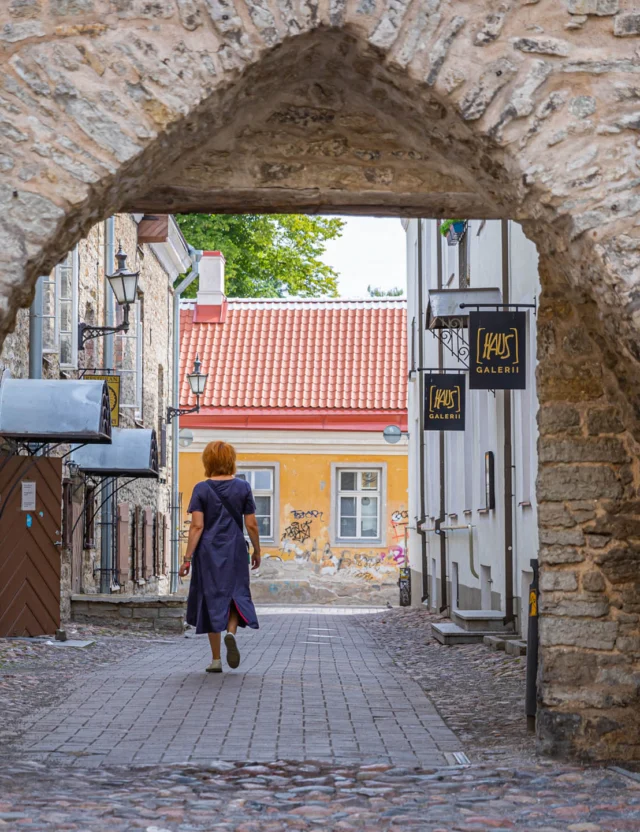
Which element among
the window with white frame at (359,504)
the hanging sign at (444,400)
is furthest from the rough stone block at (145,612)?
the window with white frame at (359,504)

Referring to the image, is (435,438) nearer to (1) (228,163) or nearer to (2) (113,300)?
(2) (113,300)

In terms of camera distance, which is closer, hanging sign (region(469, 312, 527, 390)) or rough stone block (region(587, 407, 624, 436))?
rough stone block (region(587, 407, 624, 436))

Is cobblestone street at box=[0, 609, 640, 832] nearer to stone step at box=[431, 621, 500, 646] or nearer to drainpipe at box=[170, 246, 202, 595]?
stone step at box=[431, 621, 500, 646]

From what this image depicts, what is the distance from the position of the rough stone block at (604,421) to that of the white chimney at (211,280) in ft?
80.6

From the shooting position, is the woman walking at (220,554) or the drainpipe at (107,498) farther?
the drainpipe at (107,498)

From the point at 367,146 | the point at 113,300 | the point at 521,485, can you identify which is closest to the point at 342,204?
the point at 367,146

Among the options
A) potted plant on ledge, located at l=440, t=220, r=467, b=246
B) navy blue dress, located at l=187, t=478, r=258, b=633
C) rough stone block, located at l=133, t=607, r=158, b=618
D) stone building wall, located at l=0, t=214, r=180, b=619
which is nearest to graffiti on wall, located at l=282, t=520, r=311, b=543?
stone building wall, located at l=0, t=214, r=180, b=619

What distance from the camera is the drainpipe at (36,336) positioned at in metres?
14.4

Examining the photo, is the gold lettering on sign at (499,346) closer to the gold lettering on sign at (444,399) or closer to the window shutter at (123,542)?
the gold lettering on sign at (444,399)

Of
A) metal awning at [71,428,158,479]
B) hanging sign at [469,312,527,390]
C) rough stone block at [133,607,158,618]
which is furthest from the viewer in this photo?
metal awning at [71,428,158,479]

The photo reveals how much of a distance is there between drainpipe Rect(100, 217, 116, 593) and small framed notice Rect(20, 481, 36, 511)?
464 cm

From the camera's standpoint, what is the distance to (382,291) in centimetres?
6153

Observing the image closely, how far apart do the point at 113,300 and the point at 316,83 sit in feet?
44.4

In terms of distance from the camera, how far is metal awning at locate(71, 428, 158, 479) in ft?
56.4
